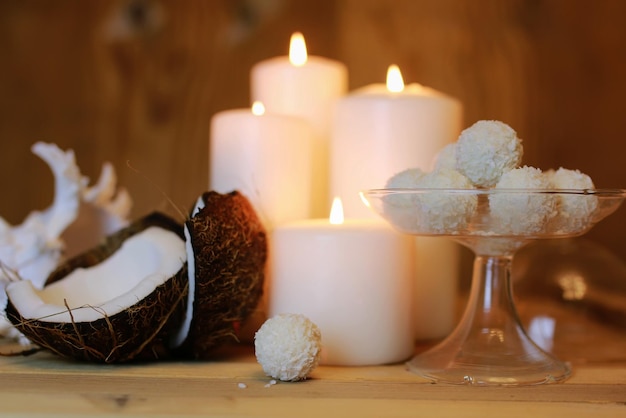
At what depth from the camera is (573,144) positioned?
0.97 metres

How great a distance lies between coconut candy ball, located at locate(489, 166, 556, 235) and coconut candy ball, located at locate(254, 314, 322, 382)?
0.45 ft

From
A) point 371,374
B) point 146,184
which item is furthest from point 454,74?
point 371,374

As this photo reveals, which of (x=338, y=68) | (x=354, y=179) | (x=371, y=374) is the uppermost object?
(x=338, y=68)

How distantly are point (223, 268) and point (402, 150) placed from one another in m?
0.20

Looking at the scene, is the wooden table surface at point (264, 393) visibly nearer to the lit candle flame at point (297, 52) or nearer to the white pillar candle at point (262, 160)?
the white pillar candle at point (262, 160)

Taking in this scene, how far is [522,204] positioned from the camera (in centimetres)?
45

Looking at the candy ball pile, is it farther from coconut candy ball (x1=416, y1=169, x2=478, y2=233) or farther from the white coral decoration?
the white coral decoration

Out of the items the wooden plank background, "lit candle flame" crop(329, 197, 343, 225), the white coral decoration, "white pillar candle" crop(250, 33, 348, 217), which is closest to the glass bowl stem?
"lit candle flame" crop(329, 197, 343, 225)

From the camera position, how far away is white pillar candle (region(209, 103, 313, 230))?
0.62 meters

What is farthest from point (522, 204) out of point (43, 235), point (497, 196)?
point (43, 235)

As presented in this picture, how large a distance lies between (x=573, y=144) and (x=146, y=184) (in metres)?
0.55

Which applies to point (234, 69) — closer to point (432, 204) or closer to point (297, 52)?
point (297, 52)

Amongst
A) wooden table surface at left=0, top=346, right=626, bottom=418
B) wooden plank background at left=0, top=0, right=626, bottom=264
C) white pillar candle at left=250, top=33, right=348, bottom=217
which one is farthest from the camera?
wooden plank background at left=0, top=0, right=626, bottom=264

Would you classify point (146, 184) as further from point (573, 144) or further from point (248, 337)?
point (573, 144)
